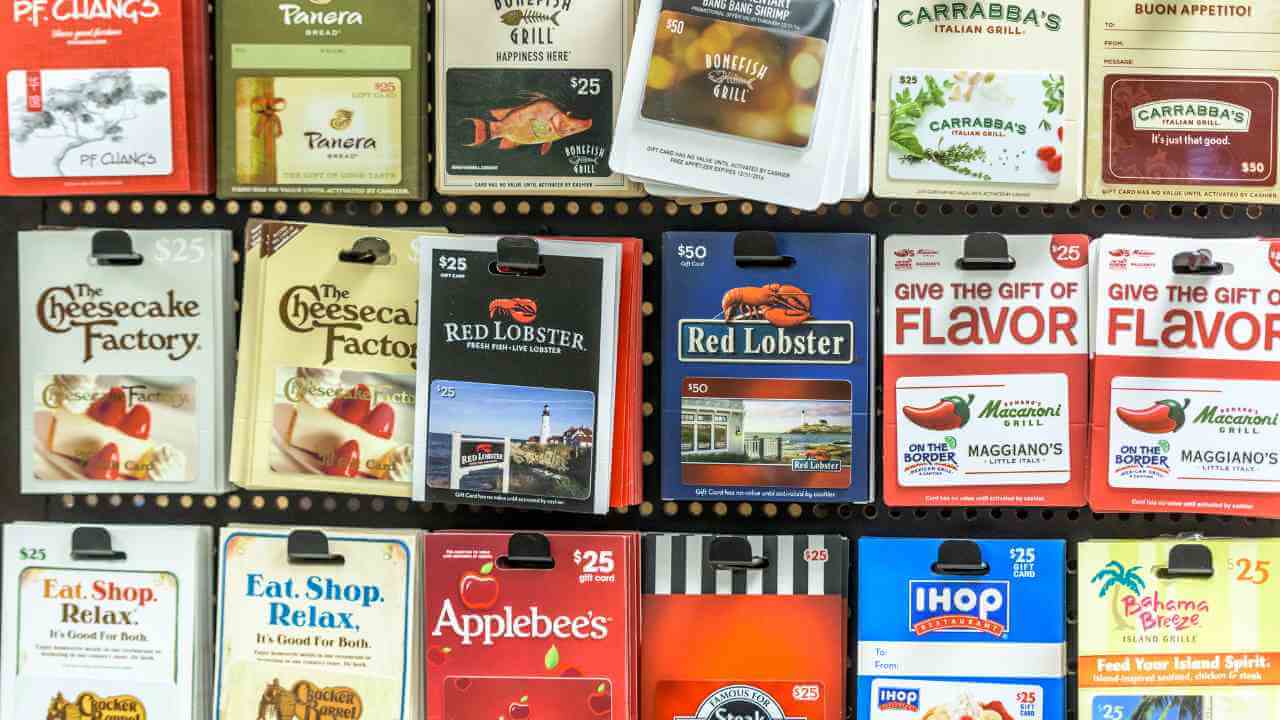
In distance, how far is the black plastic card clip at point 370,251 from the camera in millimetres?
1359

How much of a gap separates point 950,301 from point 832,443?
0.80 feet

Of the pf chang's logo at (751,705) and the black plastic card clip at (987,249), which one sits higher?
the black plastic card clip at (987,249)

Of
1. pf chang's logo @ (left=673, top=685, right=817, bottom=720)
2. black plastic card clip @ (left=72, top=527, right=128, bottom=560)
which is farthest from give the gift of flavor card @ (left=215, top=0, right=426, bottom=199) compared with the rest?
pf chang's logo @ (left=673, top=685, right=817, bottom=720)

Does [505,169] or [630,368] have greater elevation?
[505,169]

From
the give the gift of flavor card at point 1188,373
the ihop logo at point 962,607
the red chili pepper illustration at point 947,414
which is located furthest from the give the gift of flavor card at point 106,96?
the give the gift of flavor card at point 1188,373

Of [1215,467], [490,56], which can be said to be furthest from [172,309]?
[1215,467]

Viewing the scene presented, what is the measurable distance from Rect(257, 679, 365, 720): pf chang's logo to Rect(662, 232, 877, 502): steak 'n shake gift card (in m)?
0.54

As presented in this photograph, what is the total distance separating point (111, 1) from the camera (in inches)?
53.8

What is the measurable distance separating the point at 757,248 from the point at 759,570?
0.43 meters

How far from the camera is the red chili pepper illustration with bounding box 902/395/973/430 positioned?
4.35ft

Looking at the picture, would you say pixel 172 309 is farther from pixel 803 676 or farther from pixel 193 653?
pixel 803 676

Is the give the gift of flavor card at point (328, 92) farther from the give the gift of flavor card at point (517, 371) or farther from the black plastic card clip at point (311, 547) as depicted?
the black plastic card clip at point (311, 547)

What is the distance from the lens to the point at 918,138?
132 cm

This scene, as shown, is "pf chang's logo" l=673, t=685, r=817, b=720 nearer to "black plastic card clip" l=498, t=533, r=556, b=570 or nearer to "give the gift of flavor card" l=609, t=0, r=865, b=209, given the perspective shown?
"black plastic card clip" l=498, t=533, r=556, b=570
